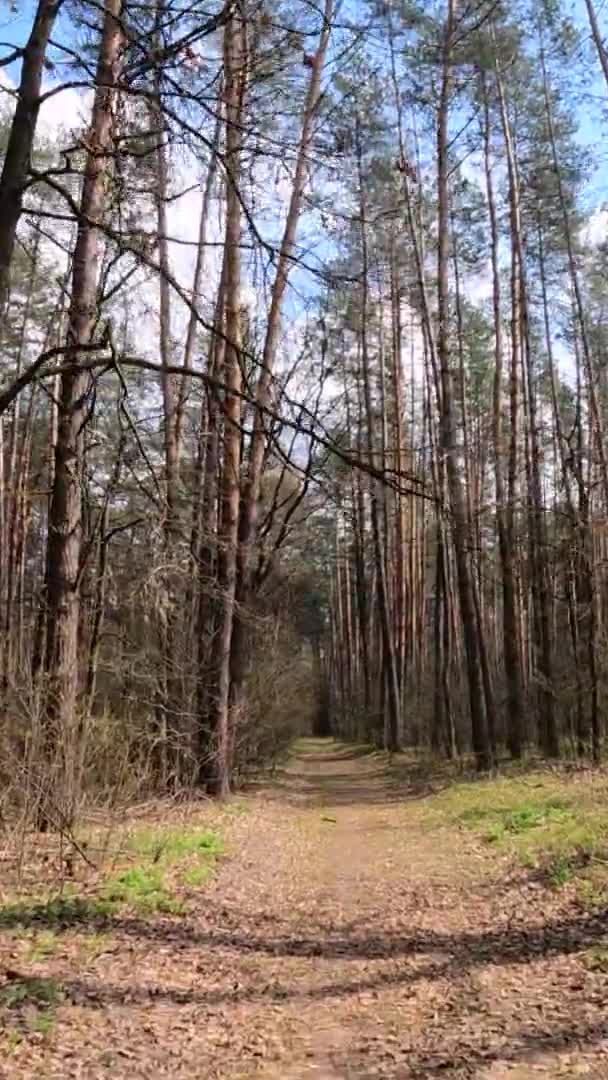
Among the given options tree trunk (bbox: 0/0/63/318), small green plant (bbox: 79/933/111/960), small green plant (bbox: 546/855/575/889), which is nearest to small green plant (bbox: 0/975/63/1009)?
small green plant (bbox: 79/933/111/960)

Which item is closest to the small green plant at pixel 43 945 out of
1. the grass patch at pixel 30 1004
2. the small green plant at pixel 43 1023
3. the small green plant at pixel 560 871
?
the grass patch at pixel 30 1004

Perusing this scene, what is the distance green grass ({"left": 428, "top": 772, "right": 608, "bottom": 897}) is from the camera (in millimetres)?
8133

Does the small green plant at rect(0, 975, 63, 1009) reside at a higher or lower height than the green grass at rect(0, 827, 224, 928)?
lower

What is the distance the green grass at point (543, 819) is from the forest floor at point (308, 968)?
0.10m

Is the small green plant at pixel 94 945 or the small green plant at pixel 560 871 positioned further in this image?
the small green plant at pixel 560 871

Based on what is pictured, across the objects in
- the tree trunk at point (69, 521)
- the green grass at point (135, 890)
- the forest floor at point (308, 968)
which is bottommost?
the forest floor at point (308, 968)

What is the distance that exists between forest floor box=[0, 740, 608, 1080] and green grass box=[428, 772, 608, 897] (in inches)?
3.8

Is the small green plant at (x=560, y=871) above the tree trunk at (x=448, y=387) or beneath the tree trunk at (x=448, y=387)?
beneath

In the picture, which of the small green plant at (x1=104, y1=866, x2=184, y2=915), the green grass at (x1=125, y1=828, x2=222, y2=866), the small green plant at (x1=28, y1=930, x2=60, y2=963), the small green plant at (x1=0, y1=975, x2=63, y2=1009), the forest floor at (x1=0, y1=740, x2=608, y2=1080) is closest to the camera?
the forest floor at (x1=0, y1=740, x2=608, y2=1080)

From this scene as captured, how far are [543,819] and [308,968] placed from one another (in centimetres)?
571

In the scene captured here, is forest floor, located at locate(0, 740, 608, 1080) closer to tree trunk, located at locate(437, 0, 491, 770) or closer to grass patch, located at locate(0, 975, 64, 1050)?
grass patch, located at locate(0, 975, 64, 1050)

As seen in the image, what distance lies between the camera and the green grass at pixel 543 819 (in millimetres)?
8133

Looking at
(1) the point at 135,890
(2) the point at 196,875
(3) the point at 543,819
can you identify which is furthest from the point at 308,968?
(3) the point at 543,819

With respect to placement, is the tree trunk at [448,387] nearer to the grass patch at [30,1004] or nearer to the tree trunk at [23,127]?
the tree trunk at [23,127]
